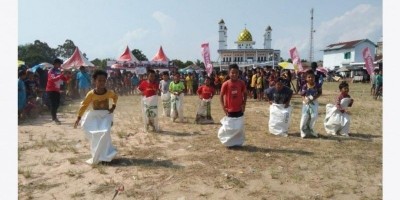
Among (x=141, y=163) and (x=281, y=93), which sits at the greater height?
(x=281, y=93)

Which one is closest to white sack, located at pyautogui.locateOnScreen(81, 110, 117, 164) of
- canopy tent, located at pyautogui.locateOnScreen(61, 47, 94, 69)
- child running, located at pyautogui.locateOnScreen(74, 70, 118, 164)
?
child running, located at pyautogui.locateOnScreen(74, 70, 118, 164)

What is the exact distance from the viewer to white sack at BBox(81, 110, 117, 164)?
574 cm

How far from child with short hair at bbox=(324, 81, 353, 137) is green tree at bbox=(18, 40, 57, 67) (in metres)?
44.8

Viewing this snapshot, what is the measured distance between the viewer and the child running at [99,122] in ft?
18.9

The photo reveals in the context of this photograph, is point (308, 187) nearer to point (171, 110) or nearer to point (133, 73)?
point (171, 110)

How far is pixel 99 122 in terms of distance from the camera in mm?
5922

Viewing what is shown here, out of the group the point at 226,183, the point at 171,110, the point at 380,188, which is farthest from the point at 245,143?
the point at 171,110

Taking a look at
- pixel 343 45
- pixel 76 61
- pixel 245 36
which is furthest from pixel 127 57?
pixel 245 36

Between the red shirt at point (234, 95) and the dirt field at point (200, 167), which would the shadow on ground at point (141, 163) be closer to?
the dirt field at point (200, 167)

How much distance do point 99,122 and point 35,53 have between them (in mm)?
54587

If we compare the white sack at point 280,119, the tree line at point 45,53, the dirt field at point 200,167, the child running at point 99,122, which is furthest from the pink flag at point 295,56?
the tree line at point 45,53

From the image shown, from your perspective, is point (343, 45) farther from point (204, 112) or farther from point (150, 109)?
point (150, 109)

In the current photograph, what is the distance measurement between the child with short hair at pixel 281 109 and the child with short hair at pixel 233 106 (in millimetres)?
1687

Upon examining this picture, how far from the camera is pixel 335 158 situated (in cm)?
627
